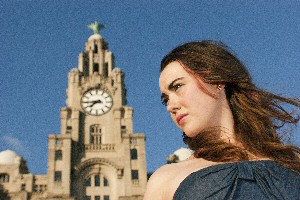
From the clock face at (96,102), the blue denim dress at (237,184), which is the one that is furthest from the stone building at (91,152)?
the blue denim dress at (237,184)

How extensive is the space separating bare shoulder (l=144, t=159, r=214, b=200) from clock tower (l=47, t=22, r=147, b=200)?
4339 cm

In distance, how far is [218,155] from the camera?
132 inches

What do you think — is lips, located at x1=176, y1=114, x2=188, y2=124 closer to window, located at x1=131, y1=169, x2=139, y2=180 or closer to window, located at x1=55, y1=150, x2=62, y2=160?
window, located at x1=131, y1=169, x2=139, y2=180

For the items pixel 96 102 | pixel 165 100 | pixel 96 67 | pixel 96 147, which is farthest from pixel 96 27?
pixel 165 100

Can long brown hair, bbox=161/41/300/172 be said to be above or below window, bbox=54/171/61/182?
below

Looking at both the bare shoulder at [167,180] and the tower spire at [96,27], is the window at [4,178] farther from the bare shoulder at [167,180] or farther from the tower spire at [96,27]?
the bare shoulder at [167,180]

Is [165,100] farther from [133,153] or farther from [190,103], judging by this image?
[133,153]

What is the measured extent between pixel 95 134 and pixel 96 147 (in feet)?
7.90

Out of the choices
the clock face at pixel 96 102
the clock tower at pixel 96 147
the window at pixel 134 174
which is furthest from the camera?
the clock face at pixel 96 102

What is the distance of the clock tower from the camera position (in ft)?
154

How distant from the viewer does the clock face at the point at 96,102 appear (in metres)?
52.7

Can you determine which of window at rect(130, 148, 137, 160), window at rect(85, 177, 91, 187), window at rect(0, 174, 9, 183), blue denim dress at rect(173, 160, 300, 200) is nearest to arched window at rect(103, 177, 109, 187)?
window at rect(85, 177, 91, 187)

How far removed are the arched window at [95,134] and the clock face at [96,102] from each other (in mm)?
1712

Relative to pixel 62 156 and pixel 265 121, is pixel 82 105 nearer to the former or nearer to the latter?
pixel 62 156
